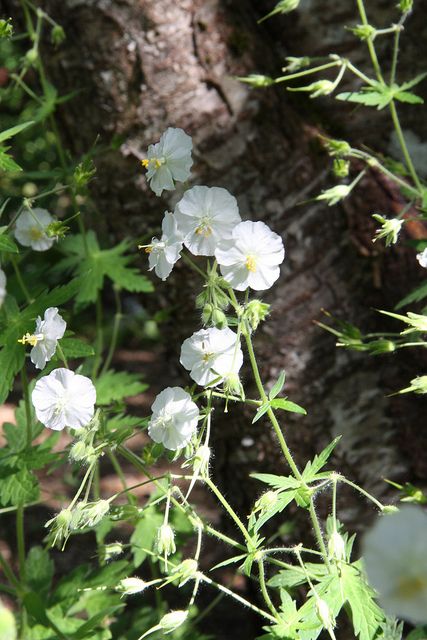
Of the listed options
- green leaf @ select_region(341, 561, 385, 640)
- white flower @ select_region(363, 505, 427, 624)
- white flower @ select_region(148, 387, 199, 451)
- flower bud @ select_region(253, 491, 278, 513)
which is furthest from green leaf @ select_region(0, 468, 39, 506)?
white flower @ select_region(363, 505, 427, 624)

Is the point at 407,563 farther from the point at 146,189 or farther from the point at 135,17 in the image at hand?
the point at 135,17

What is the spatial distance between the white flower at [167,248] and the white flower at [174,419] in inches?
8.4

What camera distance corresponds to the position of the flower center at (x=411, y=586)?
100 centimetres

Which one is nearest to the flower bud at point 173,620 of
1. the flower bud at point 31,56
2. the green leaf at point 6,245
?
the green leaf at point 6,245

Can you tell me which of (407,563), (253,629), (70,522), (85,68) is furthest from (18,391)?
(407,563)

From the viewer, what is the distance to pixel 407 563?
980mm

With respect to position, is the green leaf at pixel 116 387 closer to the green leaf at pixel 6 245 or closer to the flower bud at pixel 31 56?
the green leaf at pixel 6 245

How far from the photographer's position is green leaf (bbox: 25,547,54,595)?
206 cm

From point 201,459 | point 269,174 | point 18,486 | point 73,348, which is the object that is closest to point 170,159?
point 73,348

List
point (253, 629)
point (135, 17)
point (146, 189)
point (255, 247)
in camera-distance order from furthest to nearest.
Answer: point (253, 629) → point (146, 189) → point (135, 17) → point (255, 247)

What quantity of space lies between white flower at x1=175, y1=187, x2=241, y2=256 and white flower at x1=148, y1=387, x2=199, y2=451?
0.83 ft

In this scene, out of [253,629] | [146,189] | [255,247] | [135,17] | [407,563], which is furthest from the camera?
[253,629]

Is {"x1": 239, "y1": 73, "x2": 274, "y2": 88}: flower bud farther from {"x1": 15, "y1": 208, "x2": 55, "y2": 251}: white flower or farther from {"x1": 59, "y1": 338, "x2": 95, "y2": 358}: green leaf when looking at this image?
{"x1": 59, "y1": 338, "x2": 95, "y2": 358}: green leaf

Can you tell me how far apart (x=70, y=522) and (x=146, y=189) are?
104 centimetres
